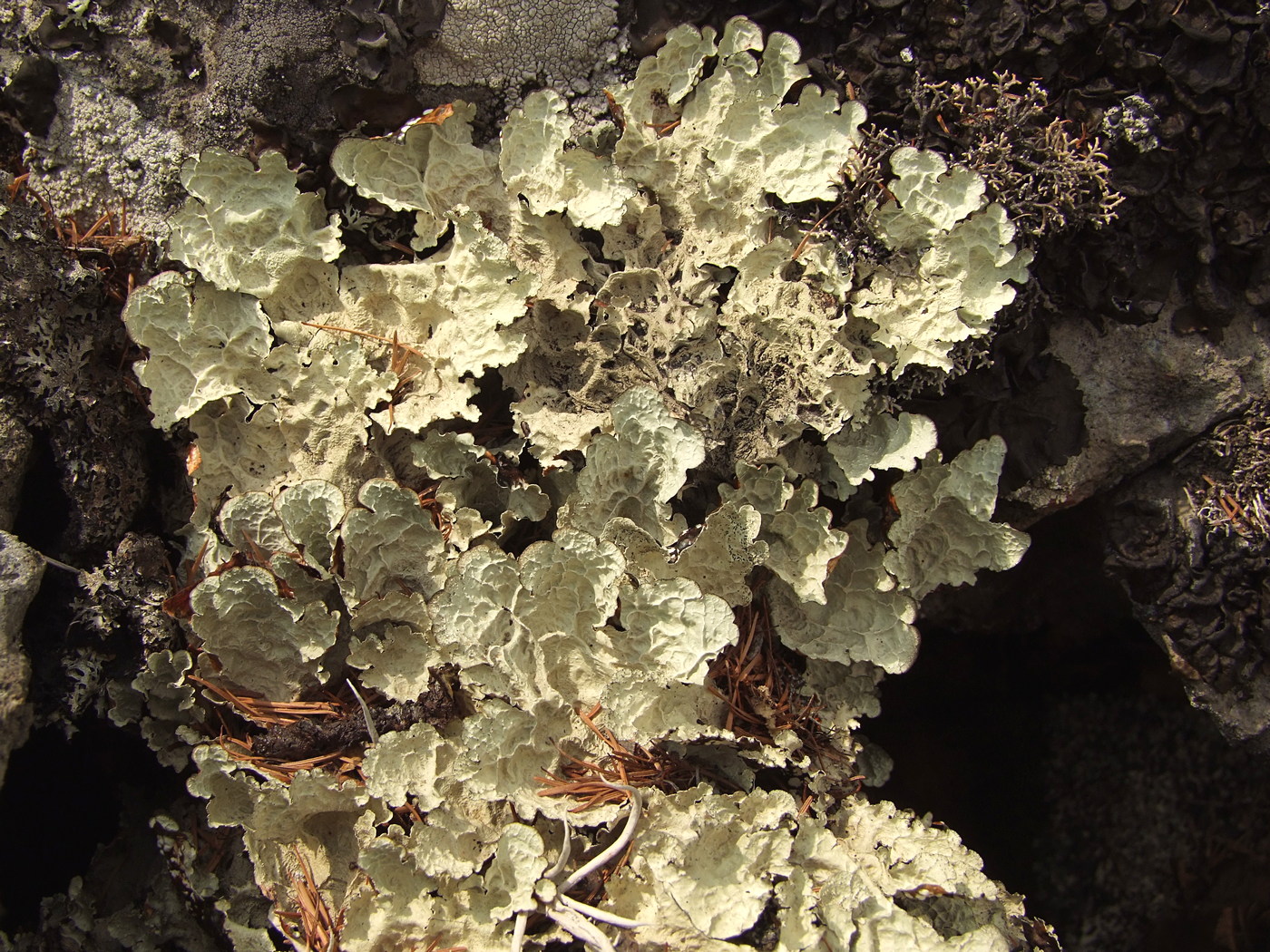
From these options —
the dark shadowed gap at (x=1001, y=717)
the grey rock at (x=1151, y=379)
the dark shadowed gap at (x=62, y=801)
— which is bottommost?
the dark shadowed gap at (x=1001, y=717)

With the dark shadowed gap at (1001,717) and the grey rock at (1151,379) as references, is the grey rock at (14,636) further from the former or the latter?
the dark shadowed gap at (1001,717)

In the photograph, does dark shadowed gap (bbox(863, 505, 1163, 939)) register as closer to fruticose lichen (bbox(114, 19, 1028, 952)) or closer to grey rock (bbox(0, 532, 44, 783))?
fruticose lichen (bbox(114, 19, 1028, 952))

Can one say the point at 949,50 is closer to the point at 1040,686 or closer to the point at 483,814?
the point at 483,814

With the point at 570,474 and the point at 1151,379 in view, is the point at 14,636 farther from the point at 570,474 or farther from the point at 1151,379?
the point at 1151,379

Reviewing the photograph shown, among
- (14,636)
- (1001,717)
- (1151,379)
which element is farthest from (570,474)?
(1001,717)

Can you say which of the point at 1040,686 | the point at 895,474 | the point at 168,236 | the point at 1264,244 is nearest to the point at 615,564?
the point at 895,474

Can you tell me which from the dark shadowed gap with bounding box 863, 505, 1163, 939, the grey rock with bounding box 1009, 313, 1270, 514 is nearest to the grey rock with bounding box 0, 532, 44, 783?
the grey rock with bounding box 1009, 313, 1270, 514

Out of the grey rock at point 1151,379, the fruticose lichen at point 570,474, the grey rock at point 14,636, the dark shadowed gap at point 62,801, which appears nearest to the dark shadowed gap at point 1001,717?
the grey rock at point 1151,379

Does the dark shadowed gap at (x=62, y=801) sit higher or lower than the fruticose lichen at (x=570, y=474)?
lower
